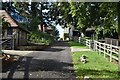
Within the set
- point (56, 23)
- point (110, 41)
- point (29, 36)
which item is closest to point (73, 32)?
point (56, 23)

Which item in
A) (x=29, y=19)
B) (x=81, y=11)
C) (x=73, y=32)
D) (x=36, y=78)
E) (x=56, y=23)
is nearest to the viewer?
(x=36, y=78)

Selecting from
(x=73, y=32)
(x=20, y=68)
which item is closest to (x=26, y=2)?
(x=73, y=32)

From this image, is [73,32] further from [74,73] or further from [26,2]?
[74,73]

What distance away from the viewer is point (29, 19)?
204ft

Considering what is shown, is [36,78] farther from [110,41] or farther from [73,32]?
[73,32]

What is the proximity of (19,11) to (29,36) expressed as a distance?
14946 millimetres

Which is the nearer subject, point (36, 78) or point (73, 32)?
point (36, 78)

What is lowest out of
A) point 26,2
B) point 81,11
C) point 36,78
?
point 36,78

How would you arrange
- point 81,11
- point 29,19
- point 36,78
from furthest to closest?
point 29,19, point 81,11, point 36,78

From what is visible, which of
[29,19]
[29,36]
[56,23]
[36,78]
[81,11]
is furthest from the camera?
[56,23]

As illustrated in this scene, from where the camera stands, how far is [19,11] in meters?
63.8

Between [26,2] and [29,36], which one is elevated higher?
[26,2]

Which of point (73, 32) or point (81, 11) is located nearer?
point (81, 11)

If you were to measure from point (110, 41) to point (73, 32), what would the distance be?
58.9m
